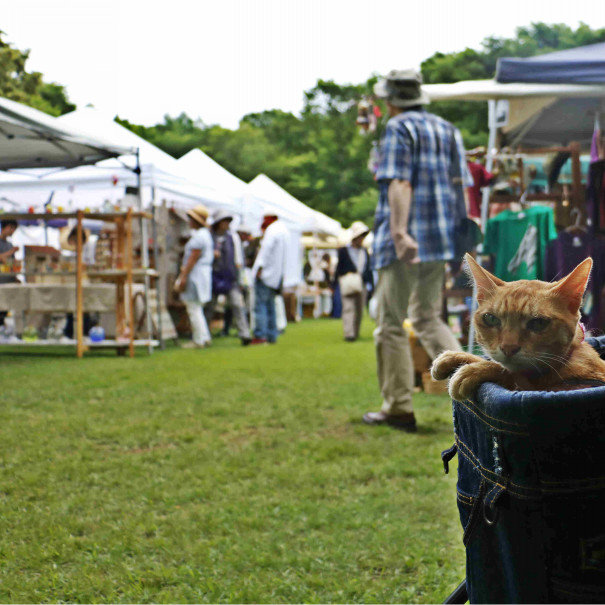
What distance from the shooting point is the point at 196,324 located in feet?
29.3

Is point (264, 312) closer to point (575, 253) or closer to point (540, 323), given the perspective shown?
point (575, 253)

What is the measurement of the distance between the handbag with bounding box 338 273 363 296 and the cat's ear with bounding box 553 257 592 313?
29.8 ft

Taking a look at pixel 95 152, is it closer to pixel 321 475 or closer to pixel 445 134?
pixel 445 134

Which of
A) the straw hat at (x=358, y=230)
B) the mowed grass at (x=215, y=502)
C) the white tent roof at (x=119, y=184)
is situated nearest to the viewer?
the mowed grass at (x=215, y=502)

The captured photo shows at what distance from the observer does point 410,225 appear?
376 cm

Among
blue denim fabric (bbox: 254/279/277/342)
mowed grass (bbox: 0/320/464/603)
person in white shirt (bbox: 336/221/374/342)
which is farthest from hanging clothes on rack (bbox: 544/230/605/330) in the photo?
person in white shirt (bbox: 336/221/374/342)

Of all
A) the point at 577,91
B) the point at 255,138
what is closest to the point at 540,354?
the point at 255,138

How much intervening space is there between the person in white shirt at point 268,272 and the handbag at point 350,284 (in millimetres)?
1208

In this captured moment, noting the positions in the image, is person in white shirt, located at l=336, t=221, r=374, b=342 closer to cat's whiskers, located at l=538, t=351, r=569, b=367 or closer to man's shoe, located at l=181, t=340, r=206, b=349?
man's shoe, located at l=181, t=340, r=206, b=349

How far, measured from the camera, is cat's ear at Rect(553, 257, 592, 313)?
977 millimetres

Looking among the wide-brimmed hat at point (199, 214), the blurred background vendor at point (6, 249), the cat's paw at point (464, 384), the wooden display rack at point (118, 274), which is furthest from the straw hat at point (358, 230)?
the cat's paw at point (464, 384)

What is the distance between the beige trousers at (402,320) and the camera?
3.70 m

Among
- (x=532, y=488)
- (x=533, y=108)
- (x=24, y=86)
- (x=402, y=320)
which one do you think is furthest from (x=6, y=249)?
(x=532, y=488)

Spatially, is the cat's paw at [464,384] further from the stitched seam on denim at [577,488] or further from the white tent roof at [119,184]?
the white tent roof at [119,184]
